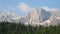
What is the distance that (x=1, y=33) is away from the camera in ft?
97.9

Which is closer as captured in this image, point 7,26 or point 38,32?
point 38,32

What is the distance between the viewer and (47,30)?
2461cm

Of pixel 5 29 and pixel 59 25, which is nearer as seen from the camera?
pixel 59 25

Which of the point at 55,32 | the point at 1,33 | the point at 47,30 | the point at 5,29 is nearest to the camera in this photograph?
the point at 55,32

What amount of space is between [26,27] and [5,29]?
125 inches

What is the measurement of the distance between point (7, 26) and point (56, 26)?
980cm

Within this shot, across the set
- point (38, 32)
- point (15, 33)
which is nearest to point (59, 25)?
point (38, 32)

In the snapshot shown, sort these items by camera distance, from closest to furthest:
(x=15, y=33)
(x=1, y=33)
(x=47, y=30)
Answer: (x=47, y=30), (x=15, y=33), (x=1, y=33)

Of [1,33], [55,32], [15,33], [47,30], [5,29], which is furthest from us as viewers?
[5,29]

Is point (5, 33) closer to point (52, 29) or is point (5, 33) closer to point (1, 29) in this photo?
Result: point (1, 29)

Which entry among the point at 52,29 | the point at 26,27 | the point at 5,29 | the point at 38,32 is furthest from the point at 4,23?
the point at 52,29

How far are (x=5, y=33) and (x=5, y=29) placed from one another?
200 cm

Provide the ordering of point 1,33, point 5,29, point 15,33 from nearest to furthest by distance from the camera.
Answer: point 15,33 < point 1,33 < point 5,29

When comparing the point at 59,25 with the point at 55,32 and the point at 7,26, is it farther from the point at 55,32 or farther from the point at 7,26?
the point at 7,26
